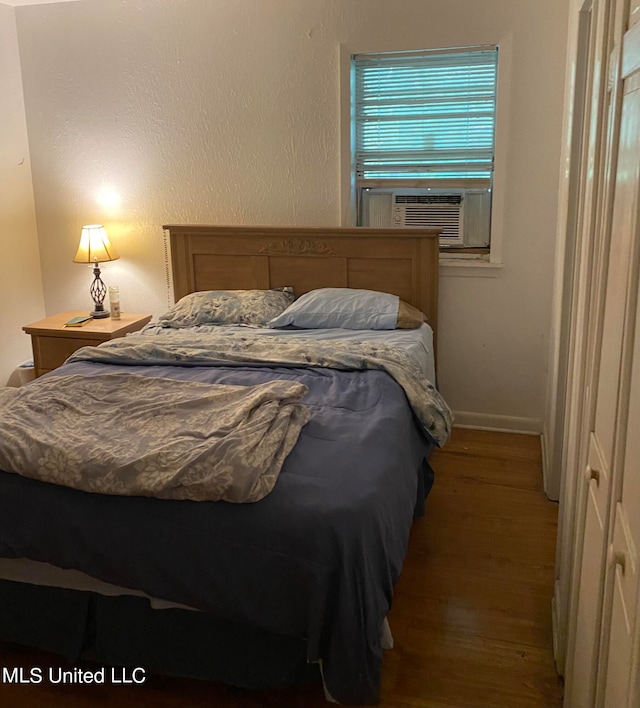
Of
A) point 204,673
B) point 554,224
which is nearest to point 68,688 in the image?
point 204,673

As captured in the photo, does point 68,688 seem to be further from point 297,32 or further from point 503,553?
point 297,32

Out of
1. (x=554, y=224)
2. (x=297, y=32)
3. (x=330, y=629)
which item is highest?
(x=297, y=32)

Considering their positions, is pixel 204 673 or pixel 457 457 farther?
pixel 457 457

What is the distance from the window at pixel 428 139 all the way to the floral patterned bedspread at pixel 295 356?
106 centimetres

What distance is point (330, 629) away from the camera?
171cm

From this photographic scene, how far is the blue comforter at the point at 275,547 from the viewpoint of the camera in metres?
1.69

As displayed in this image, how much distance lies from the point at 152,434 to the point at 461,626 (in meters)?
1.14

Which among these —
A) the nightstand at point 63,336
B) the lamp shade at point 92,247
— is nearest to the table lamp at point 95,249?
the lamp shade at point 92,247

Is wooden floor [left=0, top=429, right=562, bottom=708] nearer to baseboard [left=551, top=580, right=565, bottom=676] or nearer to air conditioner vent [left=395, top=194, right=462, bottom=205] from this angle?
baseboard [left=551, top=580, right=565, bottom=676]

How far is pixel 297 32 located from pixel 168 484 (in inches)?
107

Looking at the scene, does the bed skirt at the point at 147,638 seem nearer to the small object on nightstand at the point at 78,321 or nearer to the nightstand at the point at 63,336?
the nightstand at the point at 63,336

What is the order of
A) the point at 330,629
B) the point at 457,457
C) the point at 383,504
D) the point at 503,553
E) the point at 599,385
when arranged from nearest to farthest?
the point at 599,385 → the point at 330,629 → the point at 383,504 → the point at 503,553 → the point at 457,457

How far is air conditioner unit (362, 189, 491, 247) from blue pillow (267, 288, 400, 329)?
21.4 inches

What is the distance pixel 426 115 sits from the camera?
11.8 ft
